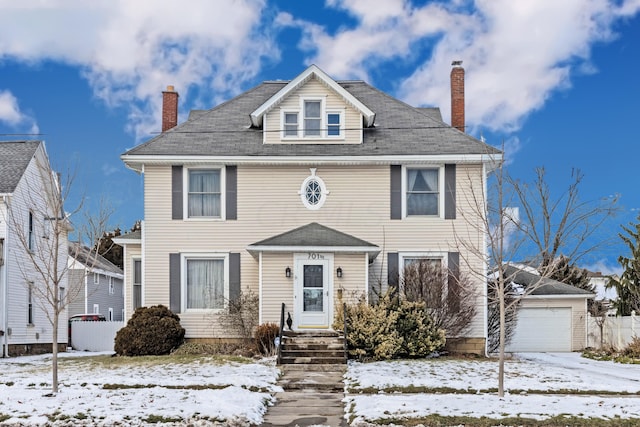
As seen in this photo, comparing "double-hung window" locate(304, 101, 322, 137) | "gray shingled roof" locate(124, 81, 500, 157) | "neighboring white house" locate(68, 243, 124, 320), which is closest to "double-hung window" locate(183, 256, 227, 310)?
"gray shingled roof" locate(124, 81, 500, 157)

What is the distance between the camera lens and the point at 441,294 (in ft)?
71.9

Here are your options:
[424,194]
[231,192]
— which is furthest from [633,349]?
[231,192]

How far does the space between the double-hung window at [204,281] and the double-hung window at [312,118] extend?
15.7 feet

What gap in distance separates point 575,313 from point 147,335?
52.7 feet

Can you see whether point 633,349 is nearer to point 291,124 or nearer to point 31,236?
point 291,124

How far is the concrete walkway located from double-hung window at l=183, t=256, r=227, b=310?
5425 mm

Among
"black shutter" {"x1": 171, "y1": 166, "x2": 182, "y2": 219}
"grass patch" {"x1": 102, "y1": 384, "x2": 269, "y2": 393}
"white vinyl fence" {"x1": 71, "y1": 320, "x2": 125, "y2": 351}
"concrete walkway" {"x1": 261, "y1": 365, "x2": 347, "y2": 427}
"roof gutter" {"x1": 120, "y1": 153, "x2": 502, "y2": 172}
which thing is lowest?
"white vinyl fence" {"x1": 71, "y1": 320, "x2": 125, "y2": 351}

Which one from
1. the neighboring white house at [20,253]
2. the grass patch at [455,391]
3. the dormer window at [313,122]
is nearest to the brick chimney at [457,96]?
the dormer window at [313,122]

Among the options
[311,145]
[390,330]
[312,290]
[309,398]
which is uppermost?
[311,145]

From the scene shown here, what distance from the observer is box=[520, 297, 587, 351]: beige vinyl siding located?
28.4 m

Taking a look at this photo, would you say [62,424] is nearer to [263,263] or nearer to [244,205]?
[263,263]

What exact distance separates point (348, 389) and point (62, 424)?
5.67 metres

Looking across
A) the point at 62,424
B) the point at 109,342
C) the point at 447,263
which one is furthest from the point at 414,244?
the point at 109,342

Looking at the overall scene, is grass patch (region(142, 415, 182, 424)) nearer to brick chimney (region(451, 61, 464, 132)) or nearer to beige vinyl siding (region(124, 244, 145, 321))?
beige vinyl siding (region(124, 244, 145, 321))
